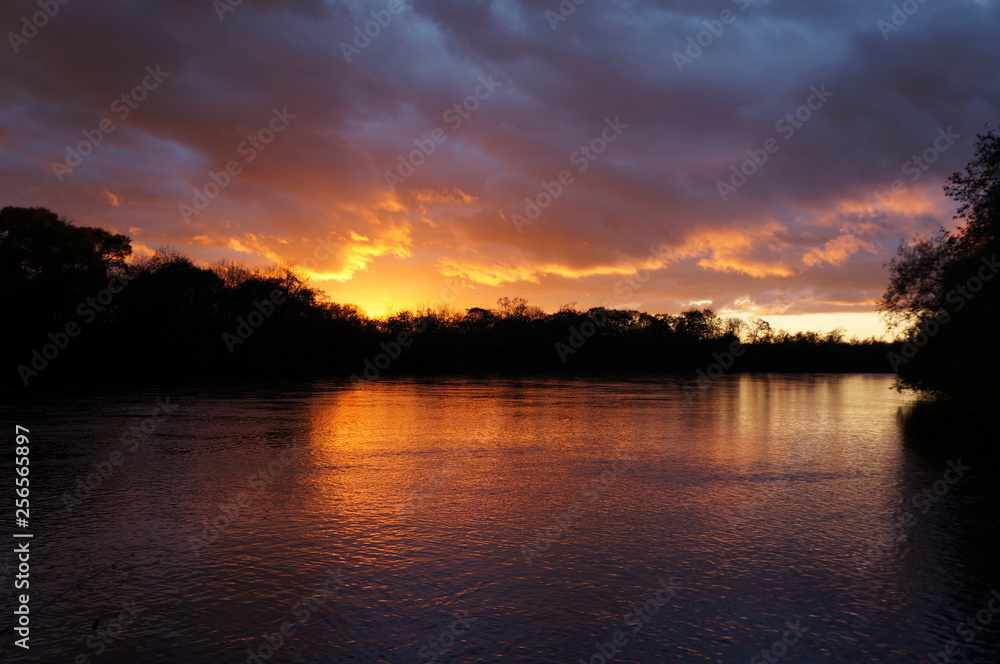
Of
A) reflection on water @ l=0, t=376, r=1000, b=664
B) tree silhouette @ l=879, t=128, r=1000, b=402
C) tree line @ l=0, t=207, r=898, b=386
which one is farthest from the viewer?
tree line @ l=0, t=207, r=898, b=386

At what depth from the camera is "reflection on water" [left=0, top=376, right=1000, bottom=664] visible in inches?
298

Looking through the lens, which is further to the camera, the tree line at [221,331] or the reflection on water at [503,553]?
the tree line at [221,331]

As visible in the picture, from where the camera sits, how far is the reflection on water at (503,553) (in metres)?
7.57

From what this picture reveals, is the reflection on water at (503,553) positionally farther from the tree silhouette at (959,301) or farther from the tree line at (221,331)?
the tree line at (221,331)

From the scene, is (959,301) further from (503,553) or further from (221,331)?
(221,331)

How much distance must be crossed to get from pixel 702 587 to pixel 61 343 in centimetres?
7431

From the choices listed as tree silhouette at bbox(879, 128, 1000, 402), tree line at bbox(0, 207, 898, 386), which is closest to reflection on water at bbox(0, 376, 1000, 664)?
tree silhouette at bbox(879, 128, 1000, 402)

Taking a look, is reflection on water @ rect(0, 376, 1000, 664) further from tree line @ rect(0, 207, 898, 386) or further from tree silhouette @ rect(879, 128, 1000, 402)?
tree line @ rect(0, 207, 898, 386)

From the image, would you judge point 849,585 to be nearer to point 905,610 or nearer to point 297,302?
point 905,610

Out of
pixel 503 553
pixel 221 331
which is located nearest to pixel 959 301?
pixel 503 553

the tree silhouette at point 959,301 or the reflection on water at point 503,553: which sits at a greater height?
the tree silhouette at point 959,301

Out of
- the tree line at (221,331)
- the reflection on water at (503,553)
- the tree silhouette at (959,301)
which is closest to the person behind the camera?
the reflection on water at (503,553)

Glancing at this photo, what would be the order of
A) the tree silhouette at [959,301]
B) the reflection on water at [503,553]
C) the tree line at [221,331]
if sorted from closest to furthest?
the reflection on water at [503,553]
the tree silhouette at [959,301]
the tree line at [221,331]

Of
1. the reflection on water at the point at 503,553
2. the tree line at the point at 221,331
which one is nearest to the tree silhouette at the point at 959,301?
the reflection on water at the point at 503,553
